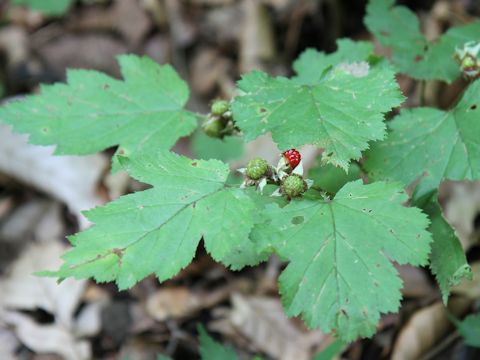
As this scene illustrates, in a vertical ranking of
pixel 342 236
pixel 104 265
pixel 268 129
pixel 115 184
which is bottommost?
pixel 115 184

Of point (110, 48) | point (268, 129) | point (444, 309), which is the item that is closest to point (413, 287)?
point (444, 309)

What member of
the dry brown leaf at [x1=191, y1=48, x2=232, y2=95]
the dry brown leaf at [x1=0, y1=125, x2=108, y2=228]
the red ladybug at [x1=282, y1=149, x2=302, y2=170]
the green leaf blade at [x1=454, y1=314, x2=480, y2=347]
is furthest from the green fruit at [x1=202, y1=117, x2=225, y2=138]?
the dry brown leaf at [x1=191, y1=48, x2=232, y2=95]

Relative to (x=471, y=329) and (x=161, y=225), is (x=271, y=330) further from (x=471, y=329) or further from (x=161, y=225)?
(x=161, y=225)

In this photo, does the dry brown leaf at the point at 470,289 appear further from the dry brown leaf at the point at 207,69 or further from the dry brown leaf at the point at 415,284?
the dry brown leaf at the point at 207,69

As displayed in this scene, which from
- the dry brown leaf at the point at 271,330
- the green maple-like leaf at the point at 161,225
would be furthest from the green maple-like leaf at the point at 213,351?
the green maple-like leaf at the point at 161,225

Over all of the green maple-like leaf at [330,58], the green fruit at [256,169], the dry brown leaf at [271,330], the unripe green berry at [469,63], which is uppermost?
the unripe green berry at [469,63]

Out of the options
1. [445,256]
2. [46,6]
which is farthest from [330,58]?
[46,6]

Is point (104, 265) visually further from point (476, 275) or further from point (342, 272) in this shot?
point (476, 275)
